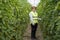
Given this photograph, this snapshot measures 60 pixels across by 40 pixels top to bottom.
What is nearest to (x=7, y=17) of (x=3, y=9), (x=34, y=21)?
(x=3, y=9)

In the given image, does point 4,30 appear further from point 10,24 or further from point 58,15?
point 58,15

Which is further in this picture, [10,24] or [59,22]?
[10,24]

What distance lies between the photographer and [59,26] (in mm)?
6363

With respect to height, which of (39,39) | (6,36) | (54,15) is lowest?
(39,39)

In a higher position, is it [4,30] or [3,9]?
[3,9]

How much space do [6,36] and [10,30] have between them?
0.49 m

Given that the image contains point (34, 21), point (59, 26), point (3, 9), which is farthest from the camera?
point (34, 21)

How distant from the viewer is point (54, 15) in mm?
7430

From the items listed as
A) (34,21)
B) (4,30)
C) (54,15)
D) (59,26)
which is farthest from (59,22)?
(34,21)

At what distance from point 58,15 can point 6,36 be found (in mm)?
1679

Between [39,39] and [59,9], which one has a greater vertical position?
[59,9]

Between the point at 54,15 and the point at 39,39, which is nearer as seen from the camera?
the point at 54,15

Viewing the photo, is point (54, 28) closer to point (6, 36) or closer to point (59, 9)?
point (59, 9)

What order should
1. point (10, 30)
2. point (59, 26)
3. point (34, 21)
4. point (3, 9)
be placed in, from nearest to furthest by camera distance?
point (59, 26) → point (3, 9) → point (10, 30) → point (34, 21)
